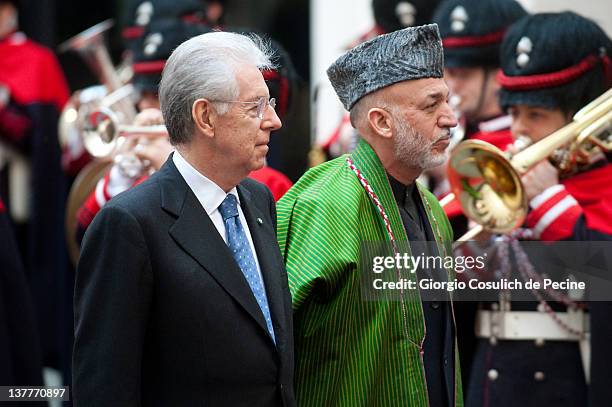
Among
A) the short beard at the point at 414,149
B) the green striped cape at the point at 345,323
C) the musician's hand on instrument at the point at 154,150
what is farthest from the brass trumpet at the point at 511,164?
Answer: the musician's hand on instrument at the point at 154,150

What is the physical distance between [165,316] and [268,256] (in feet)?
1.37

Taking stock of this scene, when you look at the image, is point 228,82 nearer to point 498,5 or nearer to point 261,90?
point 261,90

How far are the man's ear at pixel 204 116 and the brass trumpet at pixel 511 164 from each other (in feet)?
5.52

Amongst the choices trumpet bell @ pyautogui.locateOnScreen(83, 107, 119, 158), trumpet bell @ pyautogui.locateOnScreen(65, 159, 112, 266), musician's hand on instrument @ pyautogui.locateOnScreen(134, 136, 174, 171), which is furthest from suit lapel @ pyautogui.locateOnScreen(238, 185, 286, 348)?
trumpet bell @ pyautogui.locateOnScreen(65, 159, 112, 266)

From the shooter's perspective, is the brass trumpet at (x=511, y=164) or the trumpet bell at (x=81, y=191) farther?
the trumpet bell at (x=81, y=191)

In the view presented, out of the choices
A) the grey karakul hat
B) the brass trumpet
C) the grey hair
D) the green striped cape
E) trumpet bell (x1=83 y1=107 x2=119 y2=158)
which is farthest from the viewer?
trumpet bell (x1=83 y1=107 x2=119 y2=158)

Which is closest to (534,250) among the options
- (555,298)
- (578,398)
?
(555,298)

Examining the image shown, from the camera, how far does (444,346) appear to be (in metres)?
3.96

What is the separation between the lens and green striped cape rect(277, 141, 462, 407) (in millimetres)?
3730

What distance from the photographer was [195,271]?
10.6 feet

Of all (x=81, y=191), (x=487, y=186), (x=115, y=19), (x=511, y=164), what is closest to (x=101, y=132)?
(x=81, y=191)

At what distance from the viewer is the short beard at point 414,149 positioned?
3.98 m

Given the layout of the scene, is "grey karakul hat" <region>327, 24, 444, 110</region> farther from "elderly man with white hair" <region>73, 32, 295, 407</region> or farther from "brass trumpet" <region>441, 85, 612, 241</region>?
"brass trumpet" <region>441, 85, 612, 241</region>

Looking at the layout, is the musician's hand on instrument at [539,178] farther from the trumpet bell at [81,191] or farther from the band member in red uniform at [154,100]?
the trumpet bell at [81,191]
